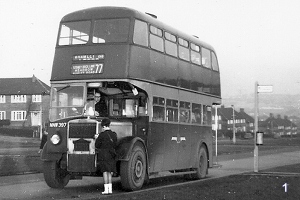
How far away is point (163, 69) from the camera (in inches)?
659

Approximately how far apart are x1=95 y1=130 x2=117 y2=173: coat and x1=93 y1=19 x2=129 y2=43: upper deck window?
9.01 ft

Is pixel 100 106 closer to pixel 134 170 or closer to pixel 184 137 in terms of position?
pixel 134 170

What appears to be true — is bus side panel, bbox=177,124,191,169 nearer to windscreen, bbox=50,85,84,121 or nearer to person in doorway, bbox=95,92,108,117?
person in doorway, bbox=95,92,108,117

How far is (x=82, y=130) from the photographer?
14023mm

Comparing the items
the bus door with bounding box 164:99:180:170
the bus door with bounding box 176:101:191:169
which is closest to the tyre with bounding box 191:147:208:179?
the bus door with bounding box 176:101:191:169

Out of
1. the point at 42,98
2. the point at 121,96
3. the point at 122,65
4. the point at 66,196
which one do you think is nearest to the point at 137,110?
the point at 121,96

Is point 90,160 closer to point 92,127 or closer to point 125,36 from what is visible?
point 92,127

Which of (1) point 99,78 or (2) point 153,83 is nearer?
(1) point 99,78

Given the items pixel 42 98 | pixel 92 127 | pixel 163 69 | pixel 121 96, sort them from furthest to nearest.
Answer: pixel 42 98
pixel 163 69
pixel 121 96
pixel 92 127

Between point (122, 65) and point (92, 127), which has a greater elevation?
point (122, 65)

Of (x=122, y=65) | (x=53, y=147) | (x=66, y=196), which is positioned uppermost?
(x=122, y=65)

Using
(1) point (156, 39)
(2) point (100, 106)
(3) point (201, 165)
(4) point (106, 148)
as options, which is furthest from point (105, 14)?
(3) point (201, 165)

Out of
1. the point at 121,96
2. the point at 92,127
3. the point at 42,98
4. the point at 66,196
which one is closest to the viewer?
the point at 66,196

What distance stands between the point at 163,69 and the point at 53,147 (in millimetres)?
4182
